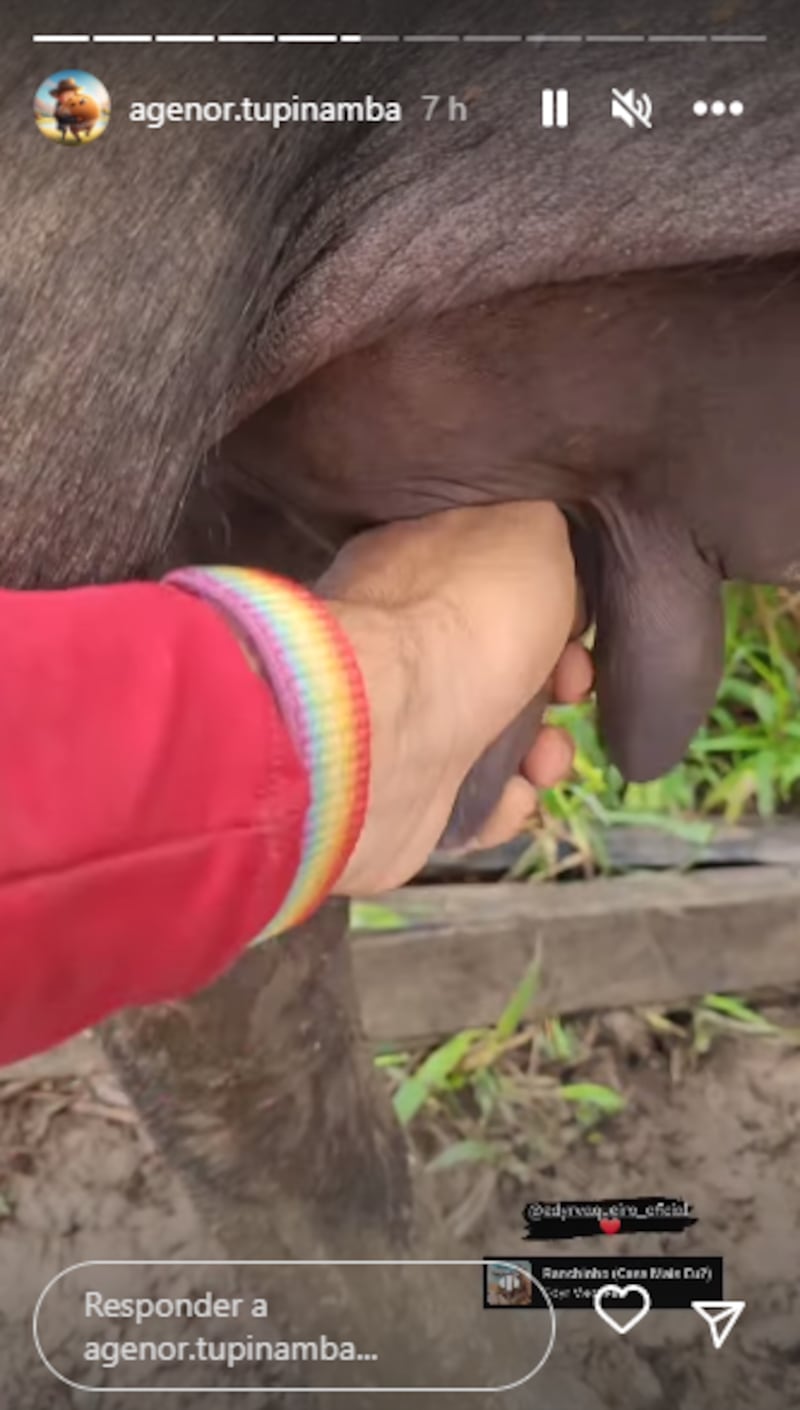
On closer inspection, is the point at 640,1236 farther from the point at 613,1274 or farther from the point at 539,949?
the point at 539,949

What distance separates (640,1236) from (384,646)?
27cm

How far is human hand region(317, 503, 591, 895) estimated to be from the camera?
1.51 feet

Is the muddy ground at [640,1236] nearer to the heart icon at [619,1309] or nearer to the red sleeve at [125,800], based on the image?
the heart icon at [619,1309]

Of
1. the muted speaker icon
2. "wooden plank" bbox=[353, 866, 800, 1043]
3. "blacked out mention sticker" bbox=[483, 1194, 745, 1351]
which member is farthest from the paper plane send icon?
the muted speaker icon

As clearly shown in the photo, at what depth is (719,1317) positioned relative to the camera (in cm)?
60

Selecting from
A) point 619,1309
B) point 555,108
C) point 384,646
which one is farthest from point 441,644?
point 619,1309

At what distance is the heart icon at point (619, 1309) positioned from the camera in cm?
59

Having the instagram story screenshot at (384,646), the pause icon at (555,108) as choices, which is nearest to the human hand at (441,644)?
the instagram story screenshot at (384,646)

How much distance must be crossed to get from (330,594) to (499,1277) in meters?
0.27

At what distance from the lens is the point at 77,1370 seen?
0.61 m

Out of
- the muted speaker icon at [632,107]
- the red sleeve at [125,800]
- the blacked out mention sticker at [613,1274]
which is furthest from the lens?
the blacked out mention sticker at [613,1274]

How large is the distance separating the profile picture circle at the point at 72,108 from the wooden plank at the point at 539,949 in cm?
43

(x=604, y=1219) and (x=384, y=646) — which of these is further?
(x=604, y=1219)

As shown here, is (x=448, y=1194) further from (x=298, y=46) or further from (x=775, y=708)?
(x=298, y=46)
